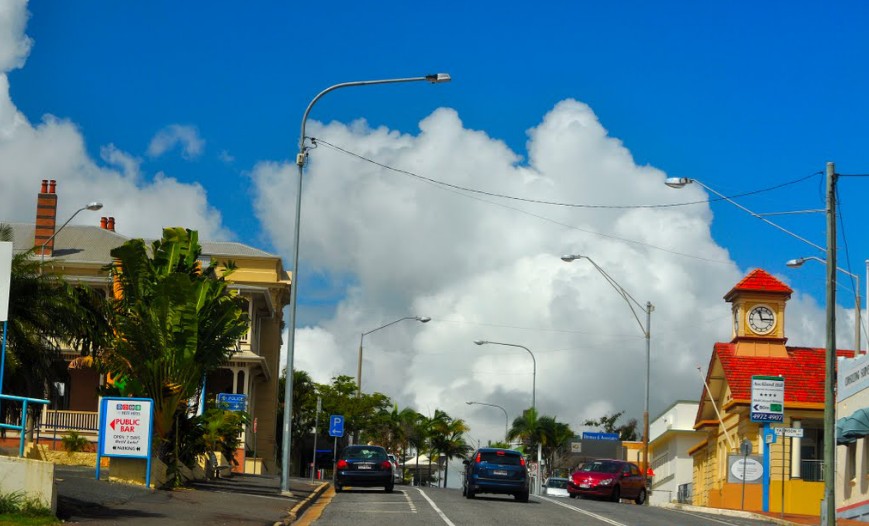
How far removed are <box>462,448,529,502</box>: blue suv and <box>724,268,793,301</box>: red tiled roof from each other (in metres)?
21.3

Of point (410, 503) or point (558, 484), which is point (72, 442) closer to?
point (410, 503)

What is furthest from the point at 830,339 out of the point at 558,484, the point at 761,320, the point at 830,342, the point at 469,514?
the point at 558,484

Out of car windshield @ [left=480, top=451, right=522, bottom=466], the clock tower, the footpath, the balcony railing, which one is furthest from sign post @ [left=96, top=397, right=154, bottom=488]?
the clock tower

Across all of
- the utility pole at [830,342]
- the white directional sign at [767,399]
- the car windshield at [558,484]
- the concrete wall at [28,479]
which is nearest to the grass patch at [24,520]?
the concrete wall at [28,479]

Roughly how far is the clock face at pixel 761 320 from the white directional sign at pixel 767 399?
1275 centimetres

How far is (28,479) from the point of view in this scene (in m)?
16.7

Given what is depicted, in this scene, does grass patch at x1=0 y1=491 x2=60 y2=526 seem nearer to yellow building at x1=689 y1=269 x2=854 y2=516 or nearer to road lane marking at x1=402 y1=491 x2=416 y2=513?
road lane marking at x1=402 y1=491 x2=416 y2=513

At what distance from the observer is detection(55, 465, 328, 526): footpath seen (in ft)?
60.6

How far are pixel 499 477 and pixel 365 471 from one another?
4037 millimetres

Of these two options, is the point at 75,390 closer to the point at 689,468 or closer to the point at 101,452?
the point at 101,452

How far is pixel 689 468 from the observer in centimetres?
6562

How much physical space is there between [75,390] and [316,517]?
29.2 meters

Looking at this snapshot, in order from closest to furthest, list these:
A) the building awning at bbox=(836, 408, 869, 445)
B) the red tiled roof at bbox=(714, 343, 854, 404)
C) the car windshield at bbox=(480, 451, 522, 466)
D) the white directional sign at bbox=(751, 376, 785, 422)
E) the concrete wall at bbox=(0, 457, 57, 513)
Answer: the concrete wall at bbox=(0, 457, 57, 513)
the car windshield at bbox=(480, 451, 522, 466)
the building awning at bbox=(836, 408, 869, 445)
the white directional sign at bbox=(751, 376, 785, 422)
the red tiled roof at bbox=(714, 343, 854, 404)

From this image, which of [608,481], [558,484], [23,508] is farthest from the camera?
[558,484]
